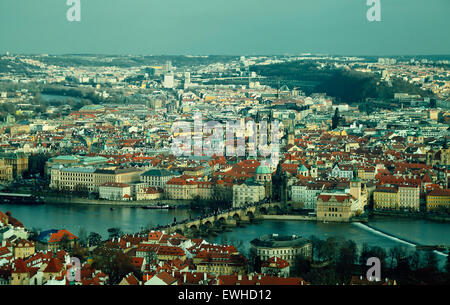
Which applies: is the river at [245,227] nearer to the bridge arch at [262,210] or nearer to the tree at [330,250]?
the bridge arch at [262,210]

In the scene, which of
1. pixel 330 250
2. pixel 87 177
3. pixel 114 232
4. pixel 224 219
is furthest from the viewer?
pixel 87 177

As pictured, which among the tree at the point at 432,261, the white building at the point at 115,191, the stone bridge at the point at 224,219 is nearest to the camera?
the tree at the point at 432,261

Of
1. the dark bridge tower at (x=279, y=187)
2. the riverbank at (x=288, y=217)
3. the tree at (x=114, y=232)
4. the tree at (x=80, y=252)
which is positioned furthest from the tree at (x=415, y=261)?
the dark bridge tower at (x=279, y=187)

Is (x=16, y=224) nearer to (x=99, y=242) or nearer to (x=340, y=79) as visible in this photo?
(x=99, y=242)

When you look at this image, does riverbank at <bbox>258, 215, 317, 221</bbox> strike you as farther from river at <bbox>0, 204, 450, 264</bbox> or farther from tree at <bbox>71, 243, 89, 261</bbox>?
tree at <bbox>71, 243, 89, 261</bbox>

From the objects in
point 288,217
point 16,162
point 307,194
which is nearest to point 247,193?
point 307,194

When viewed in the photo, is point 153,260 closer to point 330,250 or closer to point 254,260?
point 254,260

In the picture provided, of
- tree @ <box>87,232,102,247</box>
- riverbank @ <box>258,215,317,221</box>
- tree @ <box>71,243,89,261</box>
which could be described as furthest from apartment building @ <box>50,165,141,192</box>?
tree @ <box>71,243,89,261</box>
